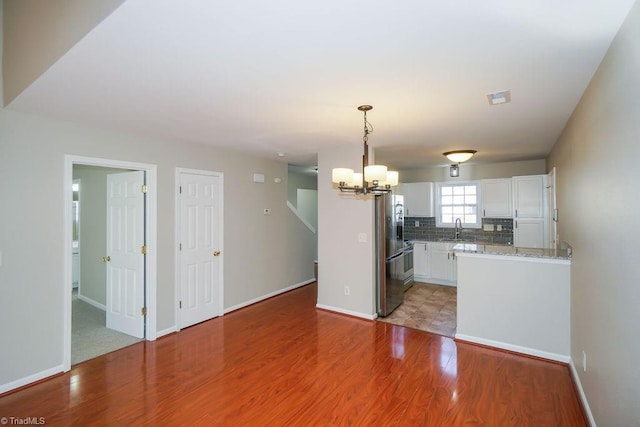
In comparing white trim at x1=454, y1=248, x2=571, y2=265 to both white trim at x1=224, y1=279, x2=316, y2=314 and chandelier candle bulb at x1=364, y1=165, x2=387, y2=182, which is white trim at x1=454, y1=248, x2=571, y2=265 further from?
white trim at x1=224, y1=279, x2=316, y2=314

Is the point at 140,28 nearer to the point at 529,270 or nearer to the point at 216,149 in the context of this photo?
the point at 216,149

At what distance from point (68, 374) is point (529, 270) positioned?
4740 mm

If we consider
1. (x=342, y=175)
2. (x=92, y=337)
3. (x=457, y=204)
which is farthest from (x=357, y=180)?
(x=457, y=204)

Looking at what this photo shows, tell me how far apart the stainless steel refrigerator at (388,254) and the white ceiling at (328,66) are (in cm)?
148

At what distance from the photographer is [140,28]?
154 cm

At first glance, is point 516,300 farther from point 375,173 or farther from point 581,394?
point 375,173

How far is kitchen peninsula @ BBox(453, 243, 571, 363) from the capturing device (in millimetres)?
3232

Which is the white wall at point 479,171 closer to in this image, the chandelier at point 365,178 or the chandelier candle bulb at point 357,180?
the chandelier at point 365,178

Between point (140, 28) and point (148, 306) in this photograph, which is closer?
point (140, 28)

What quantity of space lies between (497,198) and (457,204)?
0.80 metres

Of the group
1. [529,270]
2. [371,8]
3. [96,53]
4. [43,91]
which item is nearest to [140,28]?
[96,53]

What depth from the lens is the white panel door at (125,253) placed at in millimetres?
3873

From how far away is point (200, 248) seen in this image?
173 inches

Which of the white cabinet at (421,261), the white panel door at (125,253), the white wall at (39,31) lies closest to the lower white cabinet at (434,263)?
the white cabinet at (421,261)
